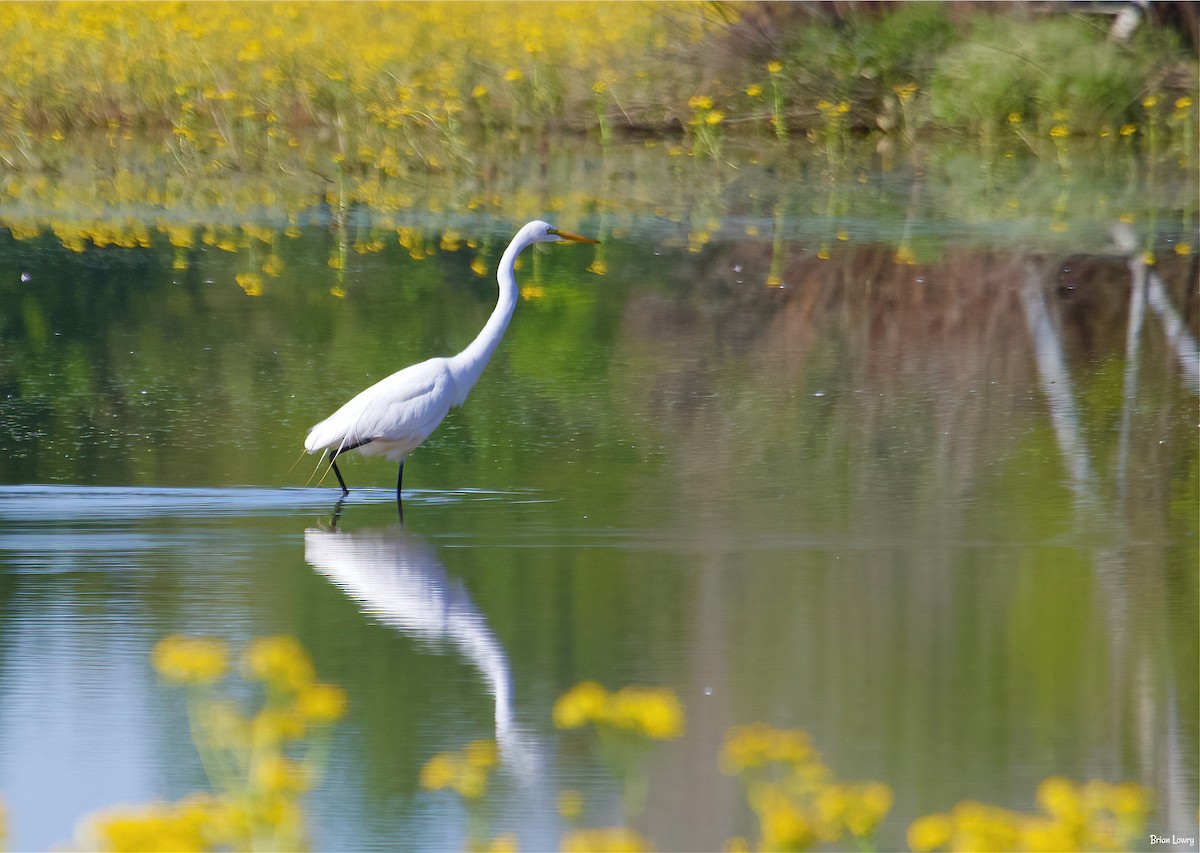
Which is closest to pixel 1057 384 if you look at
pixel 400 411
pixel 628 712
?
pixel 400 411

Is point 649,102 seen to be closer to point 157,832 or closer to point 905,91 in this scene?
point 905,91

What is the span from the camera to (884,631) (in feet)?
15.9

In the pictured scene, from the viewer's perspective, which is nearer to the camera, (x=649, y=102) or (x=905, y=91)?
(x=905, y=91)

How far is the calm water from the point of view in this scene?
3982 millimetres

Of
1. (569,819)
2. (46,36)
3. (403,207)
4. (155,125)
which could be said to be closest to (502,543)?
(569,819)

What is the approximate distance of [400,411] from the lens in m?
6.51

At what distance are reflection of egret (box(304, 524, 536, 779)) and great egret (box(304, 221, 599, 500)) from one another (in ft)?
1.56

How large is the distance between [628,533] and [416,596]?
0.92 meters

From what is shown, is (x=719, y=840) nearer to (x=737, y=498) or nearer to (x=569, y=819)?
(x=569, y=819)

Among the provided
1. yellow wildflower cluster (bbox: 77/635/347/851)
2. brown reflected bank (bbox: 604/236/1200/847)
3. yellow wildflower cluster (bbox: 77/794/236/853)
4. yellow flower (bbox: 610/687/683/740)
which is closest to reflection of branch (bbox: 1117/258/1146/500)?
brown reflected bank (bbox: 604/236/1200/847)

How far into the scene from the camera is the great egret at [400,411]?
645 cm

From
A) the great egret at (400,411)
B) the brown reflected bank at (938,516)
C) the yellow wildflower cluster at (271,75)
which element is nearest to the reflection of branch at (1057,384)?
the brown reflected bank at (938,516)

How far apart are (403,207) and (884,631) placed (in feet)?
31.2

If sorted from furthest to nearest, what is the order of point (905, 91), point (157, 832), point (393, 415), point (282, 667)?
point (905, 91), point (393, 415), point (282, 667), point (157, 832)
